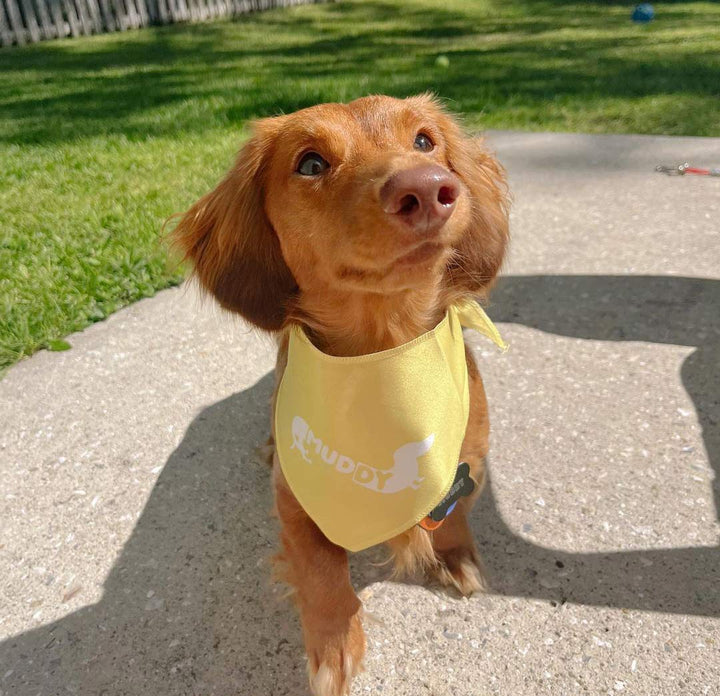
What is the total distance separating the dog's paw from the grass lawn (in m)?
1.33

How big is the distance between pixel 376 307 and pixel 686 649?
126cm

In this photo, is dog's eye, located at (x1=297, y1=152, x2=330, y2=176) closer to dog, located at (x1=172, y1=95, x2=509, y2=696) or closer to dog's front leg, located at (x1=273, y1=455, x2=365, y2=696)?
dog, located at (x1=172, y1=95, x2=509, y2=696)

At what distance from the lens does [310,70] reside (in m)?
8.91

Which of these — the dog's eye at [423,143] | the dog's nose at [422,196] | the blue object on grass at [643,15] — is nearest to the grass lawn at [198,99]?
the blue object on grass at [643,15]

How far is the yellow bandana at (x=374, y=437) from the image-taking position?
68.9 inches

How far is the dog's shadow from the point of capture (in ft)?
6.20

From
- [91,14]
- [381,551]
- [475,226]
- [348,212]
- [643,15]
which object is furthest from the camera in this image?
[91,14]

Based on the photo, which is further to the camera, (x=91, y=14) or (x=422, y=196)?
(x=91, y=14)

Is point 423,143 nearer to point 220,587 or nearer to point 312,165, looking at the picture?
point 312,165

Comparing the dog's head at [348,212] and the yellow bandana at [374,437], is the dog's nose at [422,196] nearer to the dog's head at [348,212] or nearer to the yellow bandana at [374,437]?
the dog's head at [348,212]

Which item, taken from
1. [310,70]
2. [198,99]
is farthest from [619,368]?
[310,70]

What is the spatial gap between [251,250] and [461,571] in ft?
3.80

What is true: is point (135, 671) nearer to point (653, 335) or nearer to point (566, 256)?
point (653, 335)

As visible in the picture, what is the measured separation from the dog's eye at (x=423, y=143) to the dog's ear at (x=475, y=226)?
14 centimetres
